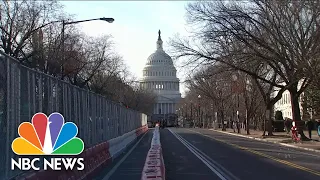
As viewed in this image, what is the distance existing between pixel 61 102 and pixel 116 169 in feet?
16.9

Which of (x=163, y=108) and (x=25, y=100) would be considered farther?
(x=163, y=108)

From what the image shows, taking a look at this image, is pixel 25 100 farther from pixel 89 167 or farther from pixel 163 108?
pixel 163 108

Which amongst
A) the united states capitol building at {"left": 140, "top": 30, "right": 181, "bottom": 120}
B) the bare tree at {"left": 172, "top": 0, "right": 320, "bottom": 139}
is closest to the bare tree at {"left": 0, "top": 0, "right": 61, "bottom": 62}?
the bare tree at {"left": 172, "top": 0, "right": 320, "bottom": 139}

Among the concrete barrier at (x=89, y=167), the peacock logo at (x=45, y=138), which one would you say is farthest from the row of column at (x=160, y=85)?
the peacock logo at (x=45, y=138)

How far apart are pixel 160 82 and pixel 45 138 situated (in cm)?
16644

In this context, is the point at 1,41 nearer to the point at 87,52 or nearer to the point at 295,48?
the point at 87,52

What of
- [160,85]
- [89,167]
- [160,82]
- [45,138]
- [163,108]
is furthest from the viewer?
[163,108]

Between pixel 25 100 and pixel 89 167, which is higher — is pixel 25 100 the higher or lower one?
the higher one

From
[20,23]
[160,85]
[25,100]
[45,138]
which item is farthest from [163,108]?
[25,100]

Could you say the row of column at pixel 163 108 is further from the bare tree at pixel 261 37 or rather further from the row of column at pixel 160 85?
the bare tree at pixel 261 37

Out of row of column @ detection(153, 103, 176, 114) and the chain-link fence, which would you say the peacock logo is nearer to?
the chain-link fence

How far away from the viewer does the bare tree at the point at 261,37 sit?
35875 millimetres

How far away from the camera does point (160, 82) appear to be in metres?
177

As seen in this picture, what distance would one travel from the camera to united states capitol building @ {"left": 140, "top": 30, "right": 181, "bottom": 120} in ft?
571
